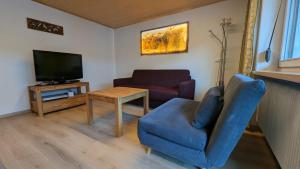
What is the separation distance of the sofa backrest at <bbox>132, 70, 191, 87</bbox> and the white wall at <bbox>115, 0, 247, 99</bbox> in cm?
24

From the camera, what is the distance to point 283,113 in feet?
3.63

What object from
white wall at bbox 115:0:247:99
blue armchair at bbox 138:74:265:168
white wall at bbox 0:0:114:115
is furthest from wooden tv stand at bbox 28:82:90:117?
blue armchair at bbox 138:74:265:168

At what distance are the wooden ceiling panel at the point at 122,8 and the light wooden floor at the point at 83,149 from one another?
7.80 feet

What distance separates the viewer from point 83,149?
1548 mm

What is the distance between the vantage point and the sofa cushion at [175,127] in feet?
3.61

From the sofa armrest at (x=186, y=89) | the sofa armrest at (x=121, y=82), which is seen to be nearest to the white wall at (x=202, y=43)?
the sofa armrest at (x=186, y=89)

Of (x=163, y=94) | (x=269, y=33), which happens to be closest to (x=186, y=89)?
(x=163, y=94)

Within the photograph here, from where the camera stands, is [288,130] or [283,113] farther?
[283,113]

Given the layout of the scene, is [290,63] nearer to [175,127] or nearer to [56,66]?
[175,127]

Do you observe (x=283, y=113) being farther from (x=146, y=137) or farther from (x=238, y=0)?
(x=238, y=0)

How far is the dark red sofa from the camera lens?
264cm

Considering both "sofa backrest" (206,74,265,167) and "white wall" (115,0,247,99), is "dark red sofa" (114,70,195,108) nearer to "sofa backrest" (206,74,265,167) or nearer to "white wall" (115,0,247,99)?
"white wall" (115,0,247,99)

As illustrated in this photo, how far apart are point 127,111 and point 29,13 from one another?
9.01ft

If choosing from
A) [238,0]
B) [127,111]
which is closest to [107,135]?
[127,111]
